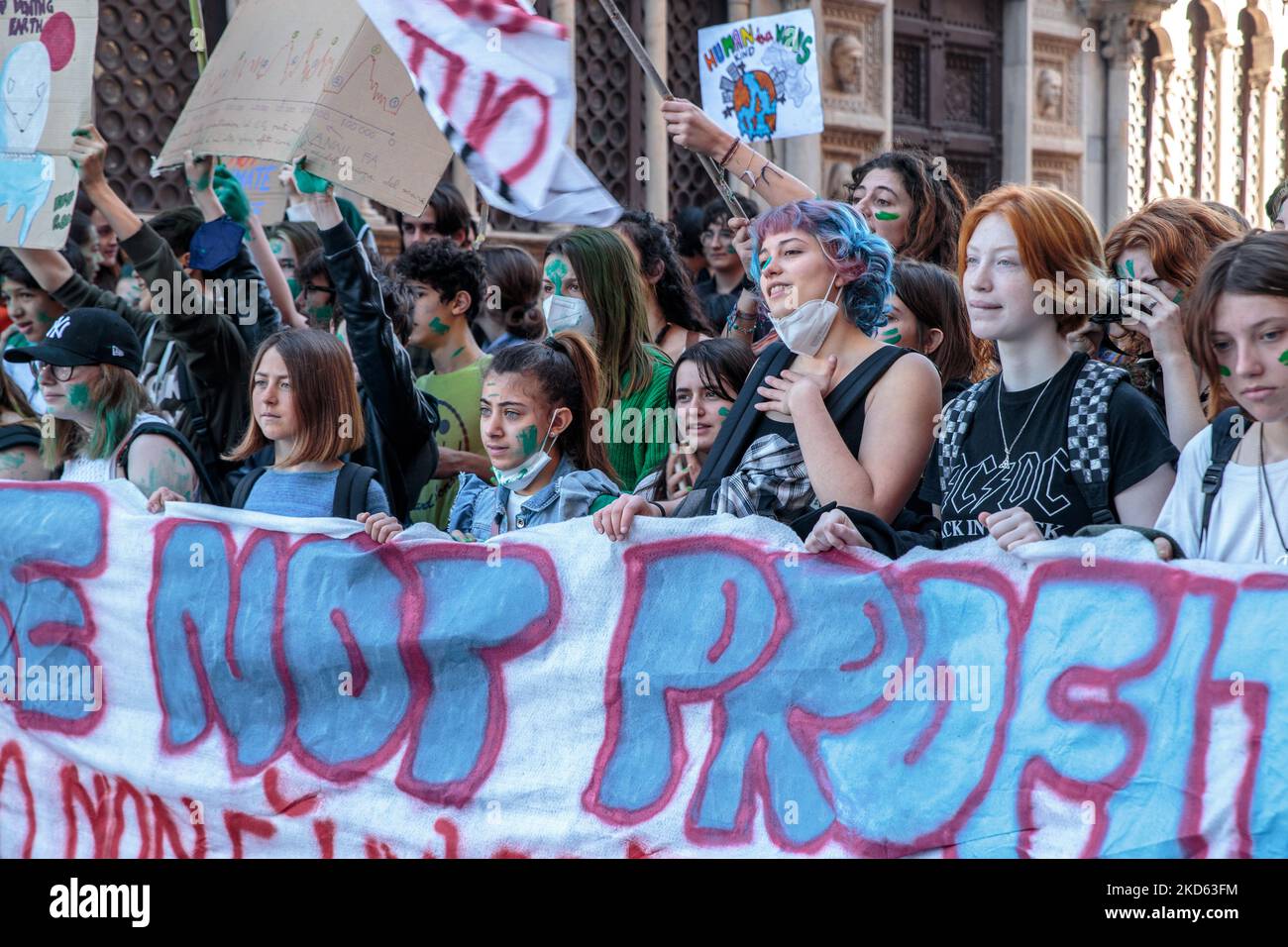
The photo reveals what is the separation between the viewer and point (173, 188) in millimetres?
9547

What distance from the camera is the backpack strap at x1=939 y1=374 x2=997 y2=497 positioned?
3586 mm

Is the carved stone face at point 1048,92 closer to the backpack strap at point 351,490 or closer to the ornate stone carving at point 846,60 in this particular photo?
the ornate stone carving at point 846,60

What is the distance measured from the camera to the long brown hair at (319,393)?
178 inches

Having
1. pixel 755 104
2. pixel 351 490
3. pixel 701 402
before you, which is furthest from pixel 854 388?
pixel 755 104

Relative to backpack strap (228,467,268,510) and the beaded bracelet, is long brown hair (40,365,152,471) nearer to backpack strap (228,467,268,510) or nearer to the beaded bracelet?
backpack strap (228,467,268,510)

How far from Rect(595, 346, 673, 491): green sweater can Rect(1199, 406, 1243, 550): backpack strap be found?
1805mm

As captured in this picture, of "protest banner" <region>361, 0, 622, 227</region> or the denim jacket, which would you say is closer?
"protest banner" <region>361, 0, 622, 227</region>

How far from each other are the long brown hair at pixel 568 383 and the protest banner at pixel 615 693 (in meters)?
0.63

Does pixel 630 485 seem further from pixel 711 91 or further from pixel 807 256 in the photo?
pixel 711 91

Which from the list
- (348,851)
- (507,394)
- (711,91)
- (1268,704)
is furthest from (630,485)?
(711,91)

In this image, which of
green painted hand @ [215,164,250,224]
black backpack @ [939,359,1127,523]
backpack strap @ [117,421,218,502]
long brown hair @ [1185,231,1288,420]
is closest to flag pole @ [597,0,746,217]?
black backpack @ [939,359,1127,523]

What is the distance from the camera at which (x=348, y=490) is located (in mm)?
4441

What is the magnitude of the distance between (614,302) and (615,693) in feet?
5.78

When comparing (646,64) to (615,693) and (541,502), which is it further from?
(615,693)
